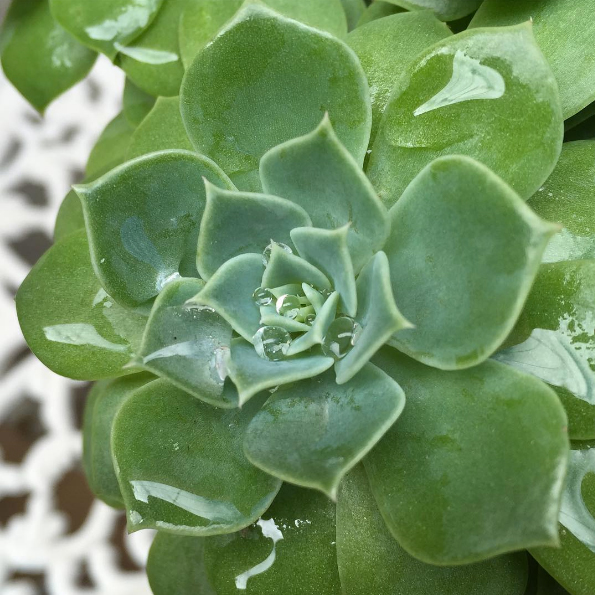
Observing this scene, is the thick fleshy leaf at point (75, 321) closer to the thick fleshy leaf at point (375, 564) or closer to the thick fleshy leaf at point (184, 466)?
the thick fleshy leaf at point (184, 466)

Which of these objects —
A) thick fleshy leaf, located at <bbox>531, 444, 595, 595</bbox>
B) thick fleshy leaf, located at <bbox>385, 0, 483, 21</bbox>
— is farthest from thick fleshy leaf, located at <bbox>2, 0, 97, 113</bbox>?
thick fleshy leaf, located at <bbox>531, 444, 595, 595</bbox>

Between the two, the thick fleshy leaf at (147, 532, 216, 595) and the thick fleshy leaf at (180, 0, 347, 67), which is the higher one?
the thick fleshy leaf at (180, 0, 347, 67)

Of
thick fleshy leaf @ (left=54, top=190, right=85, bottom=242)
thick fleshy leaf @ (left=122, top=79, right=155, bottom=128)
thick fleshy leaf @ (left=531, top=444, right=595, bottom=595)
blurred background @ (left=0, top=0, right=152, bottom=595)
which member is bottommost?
blurred background @ (left=0, top=0, right=152, bottom=595)

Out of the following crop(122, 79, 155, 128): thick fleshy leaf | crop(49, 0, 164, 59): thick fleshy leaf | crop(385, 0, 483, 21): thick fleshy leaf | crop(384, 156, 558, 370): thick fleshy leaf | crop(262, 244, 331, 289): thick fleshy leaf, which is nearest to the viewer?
crop(384, 156, 558, 370): thick fleshy leaf

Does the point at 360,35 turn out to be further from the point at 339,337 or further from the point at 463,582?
the point at 463,582

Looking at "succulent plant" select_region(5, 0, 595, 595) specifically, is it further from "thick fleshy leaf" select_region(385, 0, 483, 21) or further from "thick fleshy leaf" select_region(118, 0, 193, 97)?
"thick fleshy leaf" select_region(118, 0, 193, 97)

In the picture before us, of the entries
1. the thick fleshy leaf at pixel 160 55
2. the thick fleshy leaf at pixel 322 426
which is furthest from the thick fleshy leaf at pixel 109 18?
the thick fleshy leaf at pixel 322 426

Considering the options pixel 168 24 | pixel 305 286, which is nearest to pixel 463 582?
pixel 305 286
